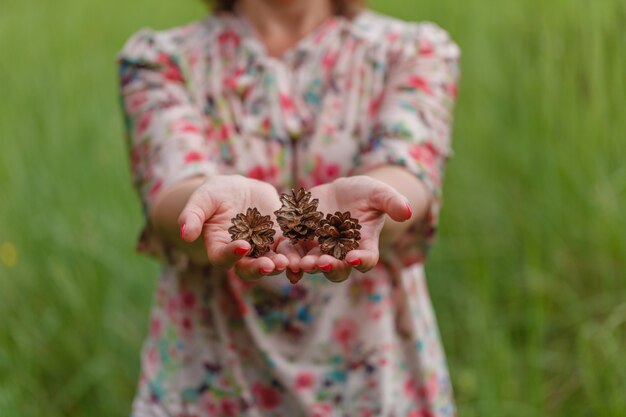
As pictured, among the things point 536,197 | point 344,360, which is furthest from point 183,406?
point 536,197

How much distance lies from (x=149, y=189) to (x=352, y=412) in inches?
14.0

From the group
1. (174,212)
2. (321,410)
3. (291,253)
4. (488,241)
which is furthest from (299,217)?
(488,241)

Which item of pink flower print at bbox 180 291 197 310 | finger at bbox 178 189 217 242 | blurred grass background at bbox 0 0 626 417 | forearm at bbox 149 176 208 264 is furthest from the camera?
blurred grass background at bbox 0 0 626 417

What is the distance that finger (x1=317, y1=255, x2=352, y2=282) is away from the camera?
81 centimetres

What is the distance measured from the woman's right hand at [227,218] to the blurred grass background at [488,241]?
0.65 meters

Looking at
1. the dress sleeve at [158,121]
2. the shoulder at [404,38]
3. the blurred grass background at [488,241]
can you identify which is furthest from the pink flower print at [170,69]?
the blurred grass background at [488,241]

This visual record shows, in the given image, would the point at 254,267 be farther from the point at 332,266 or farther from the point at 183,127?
the point at 183,127

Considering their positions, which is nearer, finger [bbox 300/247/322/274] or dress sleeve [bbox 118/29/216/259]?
finger [bbox 300/247/322/274]

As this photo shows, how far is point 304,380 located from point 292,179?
239mm

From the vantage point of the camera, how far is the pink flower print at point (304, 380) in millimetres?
1095

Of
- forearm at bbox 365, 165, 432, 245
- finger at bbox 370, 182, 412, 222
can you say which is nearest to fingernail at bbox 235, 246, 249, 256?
finger at bbox 370, 182, 412, 222

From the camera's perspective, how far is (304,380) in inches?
43.3

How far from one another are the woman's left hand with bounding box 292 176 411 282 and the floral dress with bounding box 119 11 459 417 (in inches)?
7.1

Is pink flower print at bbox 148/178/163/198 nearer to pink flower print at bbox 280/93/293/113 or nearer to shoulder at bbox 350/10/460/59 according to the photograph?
pink flower print at bbox 280/93/293/113
